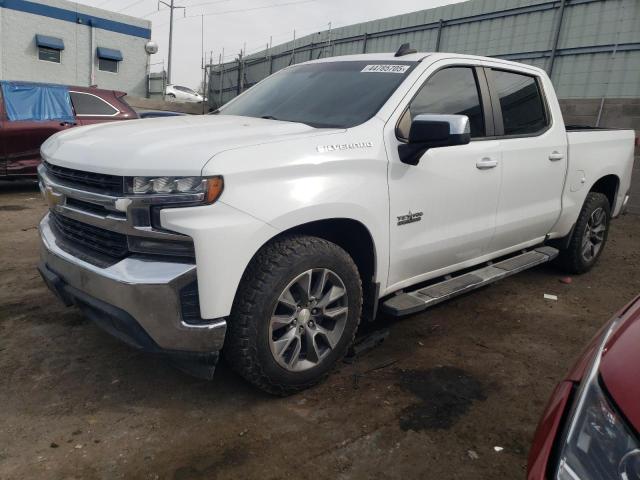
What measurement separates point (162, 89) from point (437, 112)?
24.0 m

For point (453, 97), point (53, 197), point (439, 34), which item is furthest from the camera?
point (439, 34)

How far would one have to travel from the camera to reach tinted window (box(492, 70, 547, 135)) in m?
3.86

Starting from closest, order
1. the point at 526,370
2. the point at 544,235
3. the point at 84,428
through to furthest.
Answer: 1. the point at 84,428
2. the point at 526,370
3. the point at 544,235

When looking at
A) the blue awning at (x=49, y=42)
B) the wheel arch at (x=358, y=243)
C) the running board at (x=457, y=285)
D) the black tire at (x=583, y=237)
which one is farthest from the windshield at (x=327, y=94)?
the blue awning at (x=49, y=42)

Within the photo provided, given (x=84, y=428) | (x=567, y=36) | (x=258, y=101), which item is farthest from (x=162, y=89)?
(x=84, y=428)

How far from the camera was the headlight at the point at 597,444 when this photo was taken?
1.10m

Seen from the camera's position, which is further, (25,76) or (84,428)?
(25,76)

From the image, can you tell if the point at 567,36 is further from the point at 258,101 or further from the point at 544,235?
the point at 258,101

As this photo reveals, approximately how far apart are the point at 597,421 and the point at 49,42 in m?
24.6

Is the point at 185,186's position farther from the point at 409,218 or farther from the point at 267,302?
the point at 409,218

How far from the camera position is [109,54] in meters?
23.0

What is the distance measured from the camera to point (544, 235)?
452 centimetres

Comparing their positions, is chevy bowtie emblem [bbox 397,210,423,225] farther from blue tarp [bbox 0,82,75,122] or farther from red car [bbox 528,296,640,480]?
blue tarp [bbox 0,82,75,122]

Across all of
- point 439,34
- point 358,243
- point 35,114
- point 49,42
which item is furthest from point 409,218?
point 49,42
